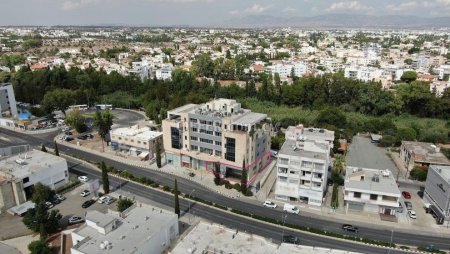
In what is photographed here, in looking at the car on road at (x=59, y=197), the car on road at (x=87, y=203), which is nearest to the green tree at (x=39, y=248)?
the car on road at (x=87, y=203)

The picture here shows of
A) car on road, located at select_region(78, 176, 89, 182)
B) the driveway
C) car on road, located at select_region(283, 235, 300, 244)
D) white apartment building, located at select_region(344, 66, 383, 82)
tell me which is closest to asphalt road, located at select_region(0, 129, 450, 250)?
car on road, located at select_region(283, 235, 300, 244)

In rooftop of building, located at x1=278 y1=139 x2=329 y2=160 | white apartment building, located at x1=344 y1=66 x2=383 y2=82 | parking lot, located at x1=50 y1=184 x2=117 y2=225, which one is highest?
white apartment building, located at x1=344 y1=66 x2=383 y2=82

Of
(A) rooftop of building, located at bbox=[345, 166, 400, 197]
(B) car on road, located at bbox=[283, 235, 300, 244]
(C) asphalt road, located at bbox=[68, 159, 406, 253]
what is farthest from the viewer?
(A) rooftop of building, located at bbox=[345, 166, 400, 197]

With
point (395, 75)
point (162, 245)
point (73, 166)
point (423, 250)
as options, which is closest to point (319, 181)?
point (423, 250)

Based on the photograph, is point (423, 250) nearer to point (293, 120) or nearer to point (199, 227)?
point (199, 227)

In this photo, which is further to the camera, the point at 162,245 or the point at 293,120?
the point at 293,120

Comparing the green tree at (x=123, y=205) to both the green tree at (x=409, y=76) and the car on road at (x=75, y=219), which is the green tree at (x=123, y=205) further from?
the green tree at (x=409, y=76)

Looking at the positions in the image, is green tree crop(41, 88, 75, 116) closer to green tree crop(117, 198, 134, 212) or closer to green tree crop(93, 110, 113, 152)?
green tree crop(93, 110, 113, 152)
